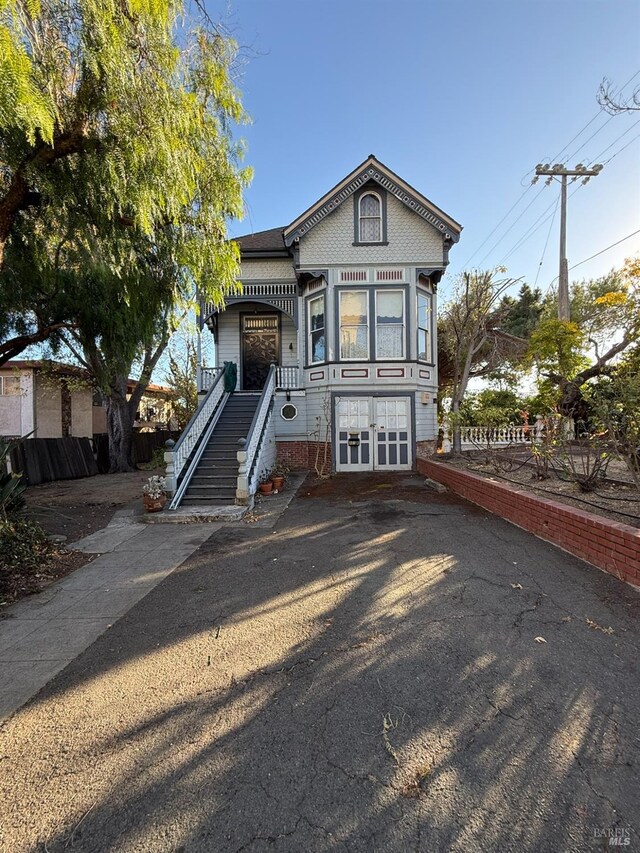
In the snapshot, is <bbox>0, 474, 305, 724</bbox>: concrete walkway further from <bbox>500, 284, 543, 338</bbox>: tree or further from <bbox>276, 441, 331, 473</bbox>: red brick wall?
<bbox>500, 284, 543, 338</bbox>: tree

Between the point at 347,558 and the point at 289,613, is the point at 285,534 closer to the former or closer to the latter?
the point at 347,558

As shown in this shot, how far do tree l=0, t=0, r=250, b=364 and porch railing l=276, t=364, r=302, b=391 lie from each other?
6270 millimetres

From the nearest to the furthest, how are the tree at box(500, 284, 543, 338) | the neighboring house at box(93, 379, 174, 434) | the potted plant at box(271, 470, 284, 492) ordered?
the potted plant at box(271, 470, 284, 492), the neighboring house at box(93, 379, 174, 434), the tree at box(500, 284, 543, 338)

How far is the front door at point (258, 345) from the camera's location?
14461 millimetres

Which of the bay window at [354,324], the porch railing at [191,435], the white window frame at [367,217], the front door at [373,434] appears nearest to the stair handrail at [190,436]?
the porch railing at [191,435]

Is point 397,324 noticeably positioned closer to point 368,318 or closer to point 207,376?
point 368,318

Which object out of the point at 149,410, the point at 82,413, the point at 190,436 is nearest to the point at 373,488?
the point at 190,436

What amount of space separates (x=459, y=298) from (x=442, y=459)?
689 cm

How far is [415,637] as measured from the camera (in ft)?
10.5

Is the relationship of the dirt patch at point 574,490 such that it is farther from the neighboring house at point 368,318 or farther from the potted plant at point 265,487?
the potted plant at point 265,487

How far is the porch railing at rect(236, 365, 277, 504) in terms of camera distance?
27.0ft

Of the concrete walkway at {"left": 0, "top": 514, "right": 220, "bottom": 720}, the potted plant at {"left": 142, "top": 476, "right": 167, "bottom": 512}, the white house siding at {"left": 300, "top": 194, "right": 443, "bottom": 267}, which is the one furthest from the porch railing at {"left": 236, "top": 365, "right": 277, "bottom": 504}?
the white house siding at {"left": 300, "top": 194, "right": 443, "bottom": 267}

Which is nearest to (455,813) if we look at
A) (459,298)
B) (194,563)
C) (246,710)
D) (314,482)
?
(246,710)

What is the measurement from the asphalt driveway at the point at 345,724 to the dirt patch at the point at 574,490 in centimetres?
116
